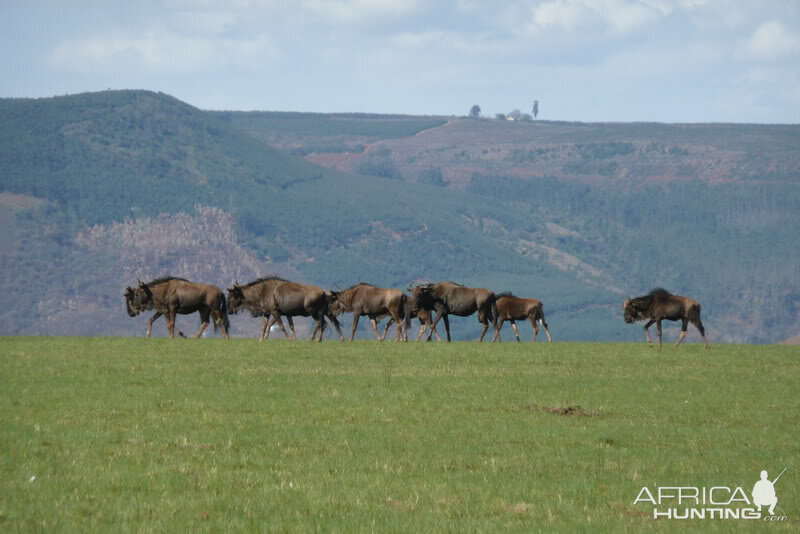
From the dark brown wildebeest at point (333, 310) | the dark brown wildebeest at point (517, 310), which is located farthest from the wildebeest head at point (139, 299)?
the dark brown wildebeest at point (517, 310)

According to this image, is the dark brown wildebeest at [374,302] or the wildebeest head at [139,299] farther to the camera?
the wildebeest head at [139,299]

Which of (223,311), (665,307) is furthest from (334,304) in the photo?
(665,307)

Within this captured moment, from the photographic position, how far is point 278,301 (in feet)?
142

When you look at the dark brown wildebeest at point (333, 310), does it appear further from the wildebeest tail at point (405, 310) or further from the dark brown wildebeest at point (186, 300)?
the dark brown wildebeest at point (186, 300)

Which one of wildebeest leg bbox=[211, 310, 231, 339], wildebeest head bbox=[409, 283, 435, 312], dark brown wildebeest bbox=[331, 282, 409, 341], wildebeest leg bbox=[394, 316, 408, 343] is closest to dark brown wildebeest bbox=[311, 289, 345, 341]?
dark brown wildebeest bbox=[331, 282, 409, 341]

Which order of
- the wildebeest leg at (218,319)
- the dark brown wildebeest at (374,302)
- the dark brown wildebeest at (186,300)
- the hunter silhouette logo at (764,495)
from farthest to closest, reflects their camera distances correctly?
1. the dark brown wildebeest at (374,302)
2. the dark brown wildebeest at (186,300)
3. the wildebeest leg at (218,319)
4. the hunter silhouette logo at (764,495)

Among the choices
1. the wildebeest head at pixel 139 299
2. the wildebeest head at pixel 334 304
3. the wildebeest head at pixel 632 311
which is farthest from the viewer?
the wildebeest head at pixel 334 304

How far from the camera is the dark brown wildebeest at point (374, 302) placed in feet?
145

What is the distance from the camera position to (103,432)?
1788 cm

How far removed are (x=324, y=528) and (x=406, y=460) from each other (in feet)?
12.3

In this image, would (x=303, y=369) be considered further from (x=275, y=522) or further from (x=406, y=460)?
(x=275, y=522)

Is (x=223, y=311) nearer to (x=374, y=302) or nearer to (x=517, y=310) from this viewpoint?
(x=374, y=302)

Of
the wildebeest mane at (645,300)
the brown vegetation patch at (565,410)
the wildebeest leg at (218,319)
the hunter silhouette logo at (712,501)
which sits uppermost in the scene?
the hunter silhouette logo at (712,501)

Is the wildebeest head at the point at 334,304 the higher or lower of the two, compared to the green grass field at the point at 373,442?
lower
